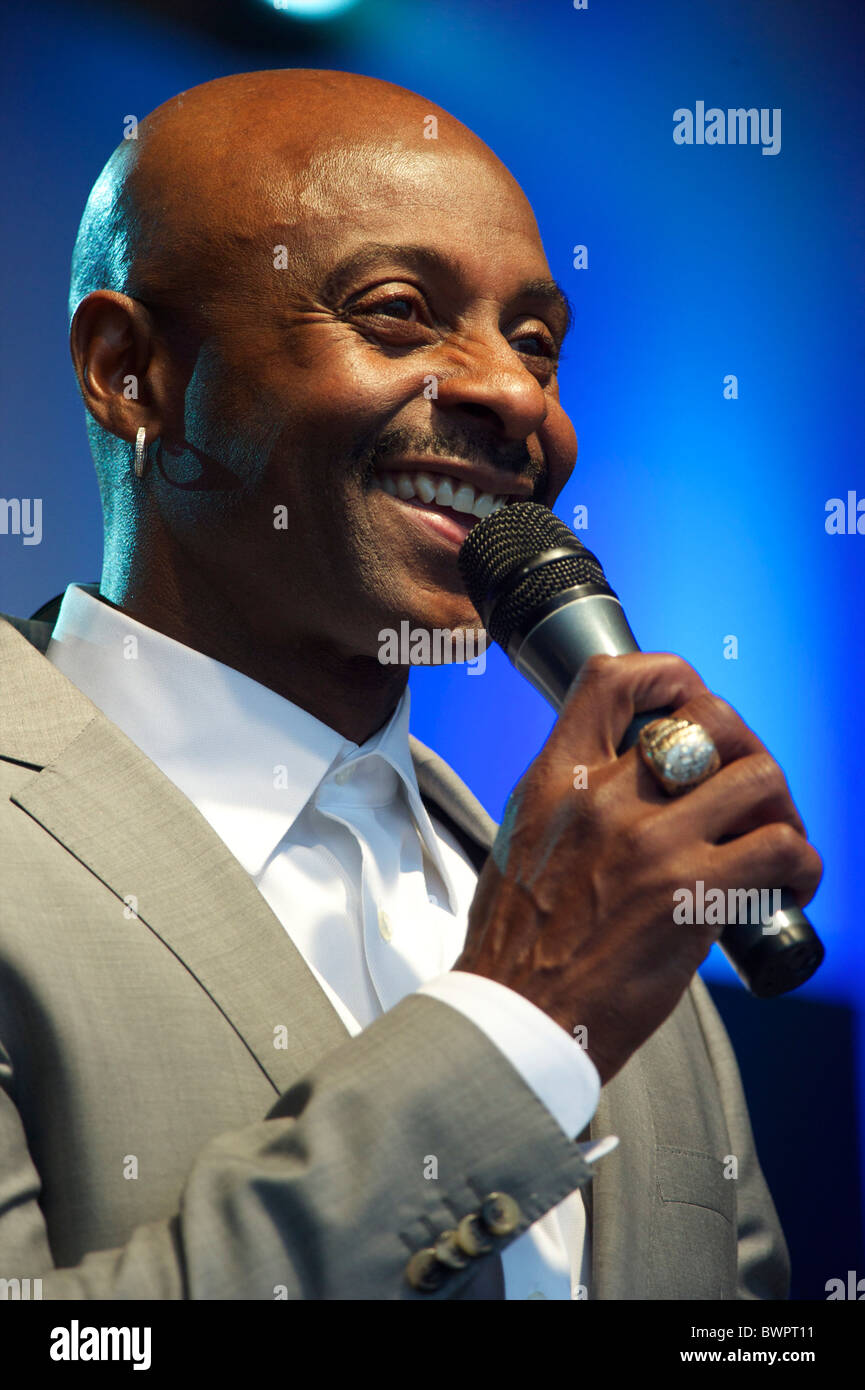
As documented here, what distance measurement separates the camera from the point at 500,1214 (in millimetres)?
1023

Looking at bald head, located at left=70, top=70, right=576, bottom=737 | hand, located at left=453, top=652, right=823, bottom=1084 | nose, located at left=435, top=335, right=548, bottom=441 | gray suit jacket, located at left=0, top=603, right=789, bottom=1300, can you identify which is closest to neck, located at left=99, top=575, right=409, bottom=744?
bald head, located at left=70, top=70, right=576, bottom=737

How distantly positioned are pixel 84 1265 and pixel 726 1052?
1033 millimetres

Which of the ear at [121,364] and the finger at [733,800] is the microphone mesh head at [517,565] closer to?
the finger at [733,800]

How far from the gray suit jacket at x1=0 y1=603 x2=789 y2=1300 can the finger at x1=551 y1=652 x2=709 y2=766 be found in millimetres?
243

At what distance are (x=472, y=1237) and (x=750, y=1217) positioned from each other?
0.86 metres

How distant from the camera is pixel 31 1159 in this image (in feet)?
3.92

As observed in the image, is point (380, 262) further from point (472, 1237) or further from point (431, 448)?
point (472, 1237)

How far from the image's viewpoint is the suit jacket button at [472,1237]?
102 cm

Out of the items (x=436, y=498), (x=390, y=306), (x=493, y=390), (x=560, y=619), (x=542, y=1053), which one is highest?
(x=390, y=306)

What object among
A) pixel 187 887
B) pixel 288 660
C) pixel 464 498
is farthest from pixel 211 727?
pixel 464 498

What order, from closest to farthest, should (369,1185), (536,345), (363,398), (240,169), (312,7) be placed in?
1. (369,1185)
2. (363,398)
3. (240,169)
4. (536,345)
5. (312,7)

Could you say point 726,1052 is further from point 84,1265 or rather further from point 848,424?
point 848,424

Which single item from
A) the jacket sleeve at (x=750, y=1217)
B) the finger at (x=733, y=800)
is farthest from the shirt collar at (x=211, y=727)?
the jacket sleeve at (x=750, y=1217)

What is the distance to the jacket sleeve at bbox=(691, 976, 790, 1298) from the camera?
1.73 m
